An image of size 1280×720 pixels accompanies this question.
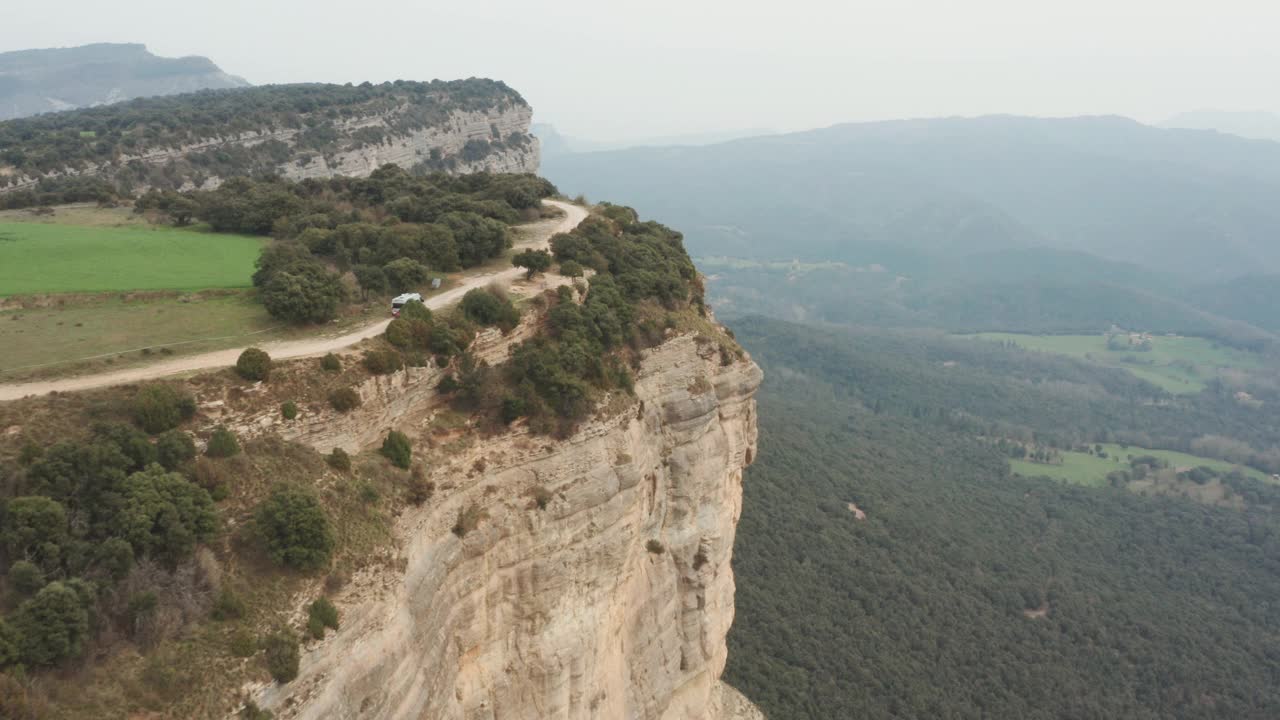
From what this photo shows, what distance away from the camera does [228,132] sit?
69.7m

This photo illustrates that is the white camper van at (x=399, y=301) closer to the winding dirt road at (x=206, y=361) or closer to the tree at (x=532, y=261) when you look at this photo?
the winding dirt road at (x=206, y=361)

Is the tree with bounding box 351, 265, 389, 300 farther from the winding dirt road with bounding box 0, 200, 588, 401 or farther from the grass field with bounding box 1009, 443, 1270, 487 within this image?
the grass field with bounding box 1009, 443, 1270, 487

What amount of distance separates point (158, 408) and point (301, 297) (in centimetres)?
866

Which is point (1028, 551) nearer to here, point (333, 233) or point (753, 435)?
point (753, 435)

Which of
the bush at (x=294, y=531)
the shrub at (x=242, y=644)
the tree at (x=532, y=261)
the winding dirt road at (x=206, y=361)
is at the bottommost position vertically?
the shrub at (x=242, y=644)

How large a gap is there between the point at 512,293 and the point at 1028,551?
2942 inches

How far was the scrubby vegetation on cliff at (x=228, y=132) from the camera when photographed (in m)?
59.8

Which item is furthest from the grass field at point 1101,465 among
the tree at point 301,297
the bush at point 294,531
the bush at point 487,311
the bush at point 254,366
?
the bush at point 294,531

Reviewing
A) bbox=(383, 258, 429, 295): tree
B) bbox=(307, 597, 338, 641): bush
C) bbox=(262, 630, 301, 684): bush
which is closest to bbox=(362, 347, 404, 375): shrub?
bbox=(307, 597, 338, 641): bush

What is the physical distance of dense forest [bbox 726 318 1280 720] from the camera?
5409 cm

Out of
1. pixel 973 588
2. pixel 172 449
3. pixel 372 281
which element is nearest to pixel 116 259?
pixel 372 281

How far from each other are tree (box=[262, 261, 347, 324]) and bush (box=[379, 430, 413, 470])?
308 inches

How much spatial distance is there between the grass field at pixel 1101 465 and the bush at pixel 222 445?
121 m

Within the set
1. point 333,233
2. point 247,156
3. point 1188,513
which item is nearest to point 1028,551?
point 1188,513
